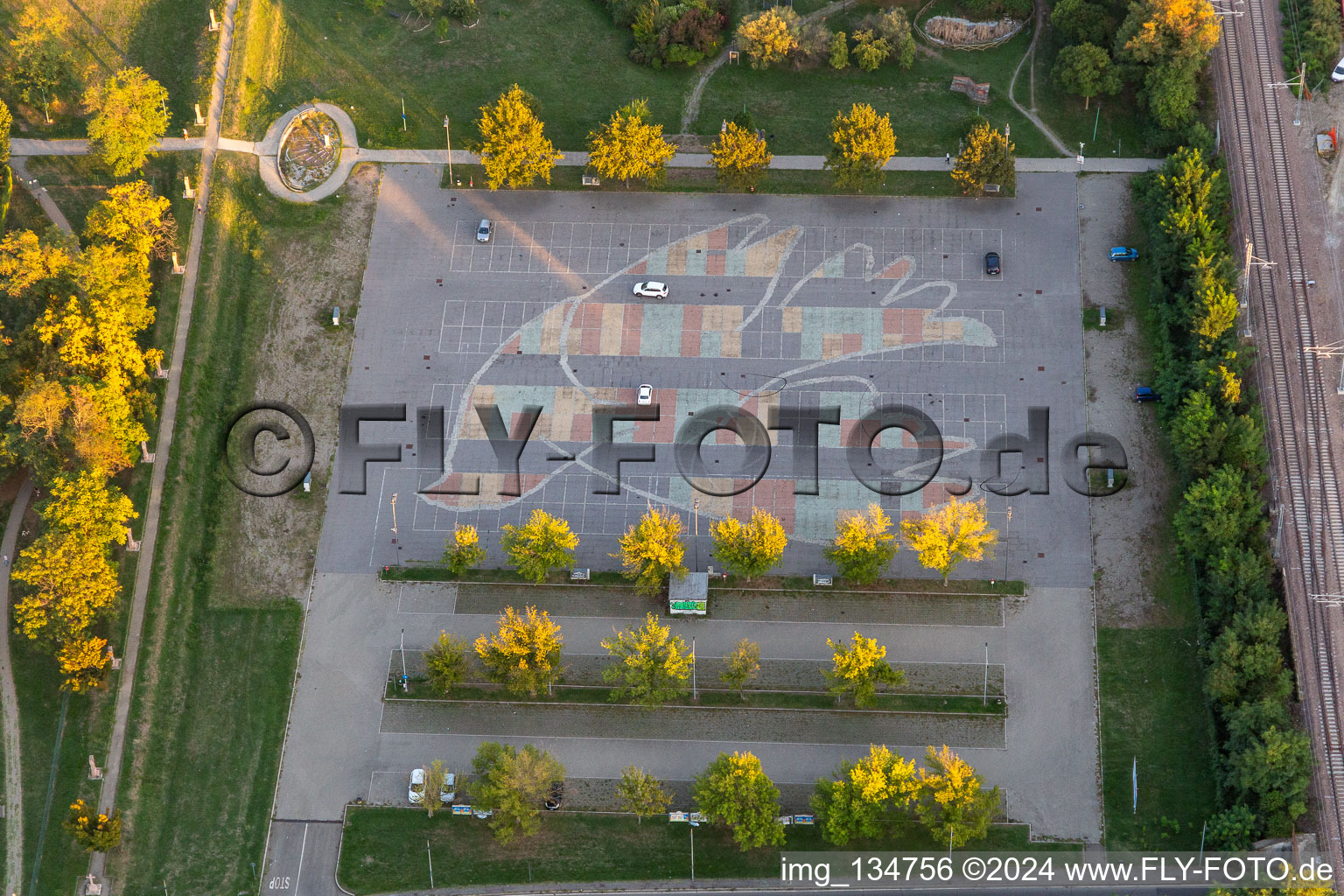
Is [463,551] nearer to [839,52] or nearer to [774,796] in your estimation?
[774,796]

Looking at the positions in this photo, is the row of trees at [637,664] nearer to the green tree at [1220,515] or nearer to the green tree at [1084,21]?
the green tree at [1220,515]

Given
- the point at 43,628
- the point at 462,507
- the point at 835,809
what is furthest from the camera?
the point at 462,507

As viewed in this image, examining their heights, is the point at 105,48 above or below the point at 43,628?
above

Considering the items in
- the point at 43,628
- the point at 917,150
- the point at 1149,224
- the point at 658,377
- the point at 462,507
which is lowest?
the point at 43,628

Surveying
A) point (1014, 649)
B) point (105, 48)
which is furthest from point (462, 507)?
point (105, 48)

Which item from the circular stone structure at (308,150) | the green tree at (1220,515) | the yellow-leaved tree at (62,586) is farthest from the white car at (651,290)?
the yellow-leaved tree at (62,586)

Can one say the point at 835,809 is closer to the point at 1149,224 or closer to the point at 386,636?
the point at 386,636

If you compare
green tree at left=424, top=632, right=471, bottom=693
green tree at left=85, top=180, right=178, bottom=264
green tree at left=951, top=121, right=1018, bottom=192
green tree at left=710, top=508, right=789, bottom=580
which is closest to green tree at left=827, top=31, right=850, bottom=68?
green tree at left=951, top=121, right=1018, bottom=192
